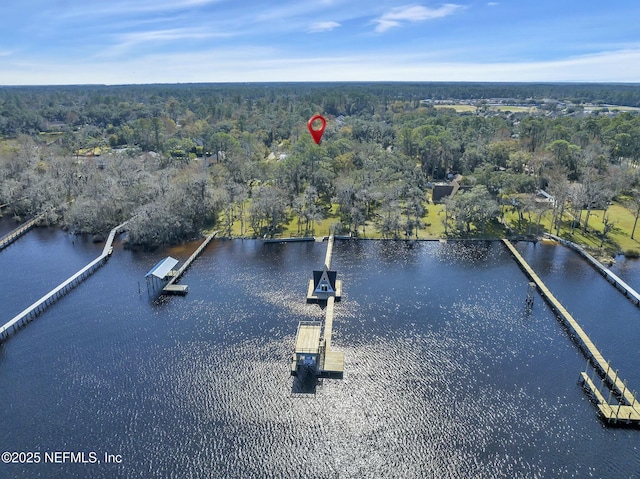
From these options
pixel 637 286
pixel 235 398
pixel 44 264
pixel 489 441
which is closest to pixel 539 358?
pixel 489 441

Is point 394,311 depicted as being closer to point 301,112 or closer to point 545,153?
point 545,153

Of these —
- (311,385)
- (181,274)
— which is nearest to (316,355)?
(311,385)

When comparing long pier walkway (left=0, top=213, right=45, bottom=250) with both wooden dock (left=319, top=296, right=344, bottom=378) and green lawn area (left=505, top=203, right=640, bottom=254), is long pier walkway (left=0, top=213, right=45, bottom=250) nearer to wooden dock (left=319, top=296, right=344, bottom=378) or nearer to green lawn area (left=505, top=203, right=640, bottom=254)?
wooden dock (left=319, top=296, right=344, bottom=378)

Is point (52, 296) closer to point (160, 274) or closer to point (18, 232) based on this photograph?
point (160, 274)

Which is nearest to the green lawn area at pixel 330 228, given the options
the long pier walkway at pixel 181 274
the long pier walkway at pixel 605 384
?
the long pier walkway at pixel 181 274

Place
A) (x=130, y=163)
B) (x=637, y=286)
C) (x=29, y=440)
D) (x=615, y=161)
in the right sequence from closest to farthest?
(x=29, y=440) < (x=637, y=286) < (x=130, y=163) < (x=615, y=161)
